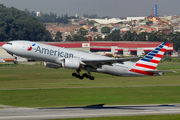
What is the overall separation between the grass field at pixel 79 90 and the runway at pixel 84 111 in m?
5.70

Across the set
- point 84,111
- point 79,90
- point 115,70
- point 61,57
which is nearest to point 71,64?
point 61,57

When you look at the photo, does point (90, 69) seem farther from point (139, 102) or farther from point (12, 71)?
point (12, 71)

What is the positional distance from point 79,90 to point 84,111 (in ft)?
100

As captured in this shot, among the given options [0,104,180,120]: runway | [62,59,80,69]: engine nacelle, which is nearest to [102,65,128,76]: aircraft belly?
[62,59,80,69]: engine nacelle

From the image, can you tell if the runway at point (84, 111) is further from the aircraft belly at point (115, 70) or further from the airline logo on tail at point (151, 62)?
the airline logo on tail at point (151, 62)

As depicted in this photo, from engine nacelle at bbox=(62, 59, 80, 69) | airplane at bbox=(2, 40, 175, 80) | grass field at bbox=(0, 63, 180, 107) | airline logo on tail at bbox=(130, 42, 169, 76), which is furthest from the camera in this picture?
grass field at bbox=(0, 63, 180, 107)

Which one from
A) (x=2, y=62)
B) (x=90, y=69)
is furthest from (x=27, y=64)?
(x=90, y=69)

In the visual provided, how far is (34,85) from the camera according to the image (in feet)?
334

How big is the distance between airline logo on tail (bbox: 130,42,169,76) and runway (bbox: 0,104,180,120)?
793cm

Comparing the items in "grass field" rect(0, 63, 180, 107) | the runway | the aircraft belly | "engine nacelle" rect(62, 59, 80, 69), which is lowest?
"grass field" rect(0, 63, 180, 107)

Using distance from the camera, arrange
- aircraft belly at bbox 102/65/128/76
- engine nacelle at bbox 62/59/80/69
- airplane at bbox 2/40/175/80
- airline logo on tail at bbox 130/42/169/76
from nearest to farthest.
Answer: engine nacelle at bbox 62/59/80/69 < airplane at bbox 2/40/175/80 < aircraft belly at bbox 102/65/128/76 < airline logo on tail at bbox 130/42/169/76

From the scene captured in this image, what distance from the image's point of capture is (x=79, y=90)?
92.6 metres

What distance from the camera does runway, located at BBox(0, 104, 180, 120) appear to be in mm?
56344

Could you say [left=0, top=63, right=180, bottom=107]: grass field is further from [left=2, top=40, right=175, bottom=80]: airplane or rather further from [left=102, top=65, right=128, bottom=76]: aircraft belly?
[left=2, top=40, right=175, bottom=80]: airplane
